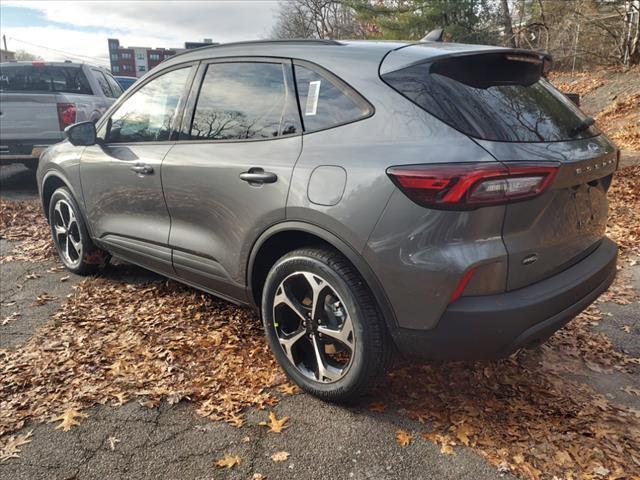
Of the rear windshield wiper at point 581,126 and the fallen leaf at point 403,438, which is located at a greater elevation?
the rear windshield wiper at point 581,126

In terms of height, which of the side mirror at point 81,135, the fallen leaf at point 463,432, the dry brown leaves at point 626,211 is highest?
the side mirror at point 81,135

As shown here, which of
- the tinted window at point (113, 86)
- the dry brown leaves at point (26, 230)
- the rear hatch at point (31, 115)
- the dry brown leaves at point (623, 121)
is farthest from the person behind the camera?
the dry brown leaves at point (623, 121)

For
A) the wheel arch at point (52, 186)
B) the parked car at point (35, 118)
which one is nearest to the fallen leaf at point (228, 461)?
the wheel arch at point (52, 186)

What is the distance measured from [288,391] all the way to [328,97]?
1.59 meters

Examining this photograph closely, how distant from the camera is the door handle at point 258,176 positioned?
2.72 m

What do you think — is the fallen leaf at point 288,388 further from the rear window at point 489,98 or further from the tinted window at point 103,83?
the tinted window at point 103,83

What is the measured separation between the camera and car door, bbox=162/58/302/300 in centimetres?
278

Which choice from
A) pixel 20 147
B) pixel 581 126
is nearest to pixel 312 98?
pixel 581 126

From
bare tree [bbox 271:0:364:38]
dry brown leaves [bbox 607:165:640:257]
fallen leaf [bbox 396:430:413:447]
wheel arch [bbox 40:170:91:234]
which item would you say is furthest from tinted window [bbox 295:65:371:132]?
bare tree [bbox 271:0:364:38]

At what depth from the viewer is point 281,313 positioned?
291 centimetres

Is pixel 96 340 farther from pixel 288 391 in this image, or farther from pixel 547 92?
pixel 547 92

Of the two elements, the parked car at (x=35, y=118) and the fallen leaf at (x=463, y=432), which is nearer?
the fallen leaf at (x=463, y=432)

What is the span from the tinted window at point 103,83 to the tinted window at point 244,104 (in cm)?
658

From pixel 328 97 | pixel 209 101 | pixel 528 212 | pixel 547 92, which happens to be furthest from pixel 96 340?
pixel 547 92
